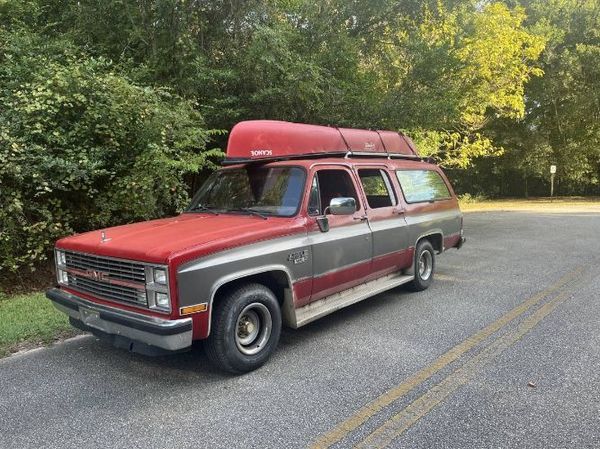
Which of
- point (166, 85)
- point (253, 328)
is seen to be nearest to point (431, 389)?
point (253, 328)

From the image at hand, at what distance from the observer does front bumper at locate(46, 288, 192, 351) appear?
3.83 meters

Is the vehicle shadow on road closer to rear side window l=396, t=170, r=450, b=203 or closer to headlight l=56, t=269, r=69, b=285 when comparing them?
headlight l=56, t=269, r=69, b=285

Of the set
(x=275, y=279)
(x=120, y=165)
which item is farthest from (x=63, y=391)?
(x=120, y=165)

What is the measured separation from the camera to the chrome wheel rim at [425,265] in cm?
729

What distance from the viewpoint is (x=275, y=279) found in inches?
189

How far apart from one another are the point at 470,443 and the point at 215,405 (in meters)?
1.84

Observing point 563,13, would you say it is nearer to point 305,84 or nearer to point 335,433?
point 305,84

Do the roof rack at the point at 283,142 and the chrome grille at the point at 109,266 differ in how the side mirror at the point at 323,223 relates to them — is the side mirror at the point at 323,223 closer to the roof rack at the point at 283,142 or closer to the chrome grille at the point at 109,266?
the roof rack at the point at 283,142

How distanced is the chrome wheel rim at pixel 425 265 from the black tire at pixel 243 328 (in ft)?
10.8

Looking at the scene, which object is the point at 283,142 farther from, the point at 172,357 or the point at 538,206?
the point at 538,206

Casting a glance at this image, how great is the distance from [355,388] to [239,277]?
1322 mm

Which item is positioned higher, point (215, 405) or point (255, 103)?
point (255, 103)

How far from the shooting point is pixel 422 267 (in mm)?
7336

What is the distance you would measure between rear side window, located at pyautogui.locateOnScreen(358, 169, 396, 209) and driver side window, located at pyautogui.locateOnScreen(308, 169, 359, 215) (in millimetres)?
306
